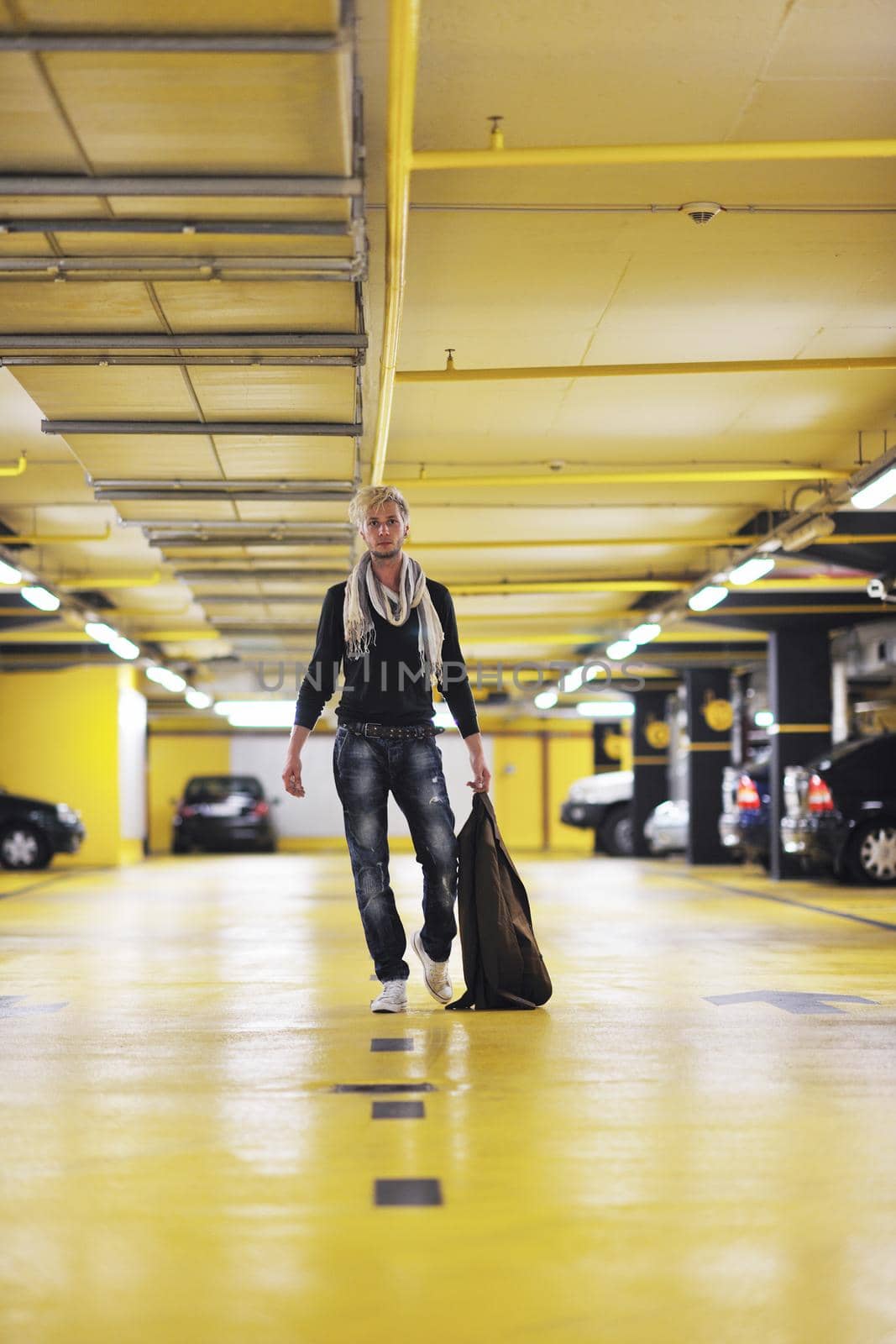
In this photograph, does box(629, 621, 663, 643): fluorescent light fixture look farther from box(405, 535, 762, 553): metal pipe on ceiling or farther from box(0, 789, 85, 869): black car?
box(0, 789, 85, 869): black car

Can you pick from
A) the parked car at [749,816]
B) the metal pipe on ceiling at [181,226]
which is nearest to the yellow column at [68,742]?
the parked car at [749,816]

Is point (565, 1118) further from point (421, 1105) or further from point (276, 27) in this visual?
point (276, 27)

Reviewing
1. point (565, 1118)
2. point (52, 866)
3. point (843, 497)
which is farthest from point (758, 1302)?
point (52, 866)

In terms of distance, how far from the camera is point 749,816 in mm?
16484

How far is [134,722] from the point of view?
24297mm

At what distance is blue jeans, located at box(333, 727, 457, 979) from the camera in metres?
4.93

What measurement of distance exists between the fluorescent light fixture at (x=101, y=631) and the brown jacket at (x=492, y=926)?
11.7 meters

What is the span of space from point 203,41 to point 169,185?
2.58 feet

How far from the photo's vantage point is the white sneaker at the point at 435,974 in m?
5.04

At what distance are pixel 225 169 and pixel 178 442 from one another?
3.53 metres

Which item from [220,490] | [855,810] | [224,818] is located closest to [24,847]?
[224,818]

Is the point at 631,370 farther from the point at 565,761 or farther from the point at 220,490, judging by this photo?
the point at 565,761

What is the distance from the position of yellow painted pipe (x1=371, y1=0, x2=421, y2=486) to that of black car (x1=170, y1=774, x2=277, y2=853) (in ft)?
69.2

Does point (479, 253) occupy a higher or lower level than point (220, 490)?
higher
